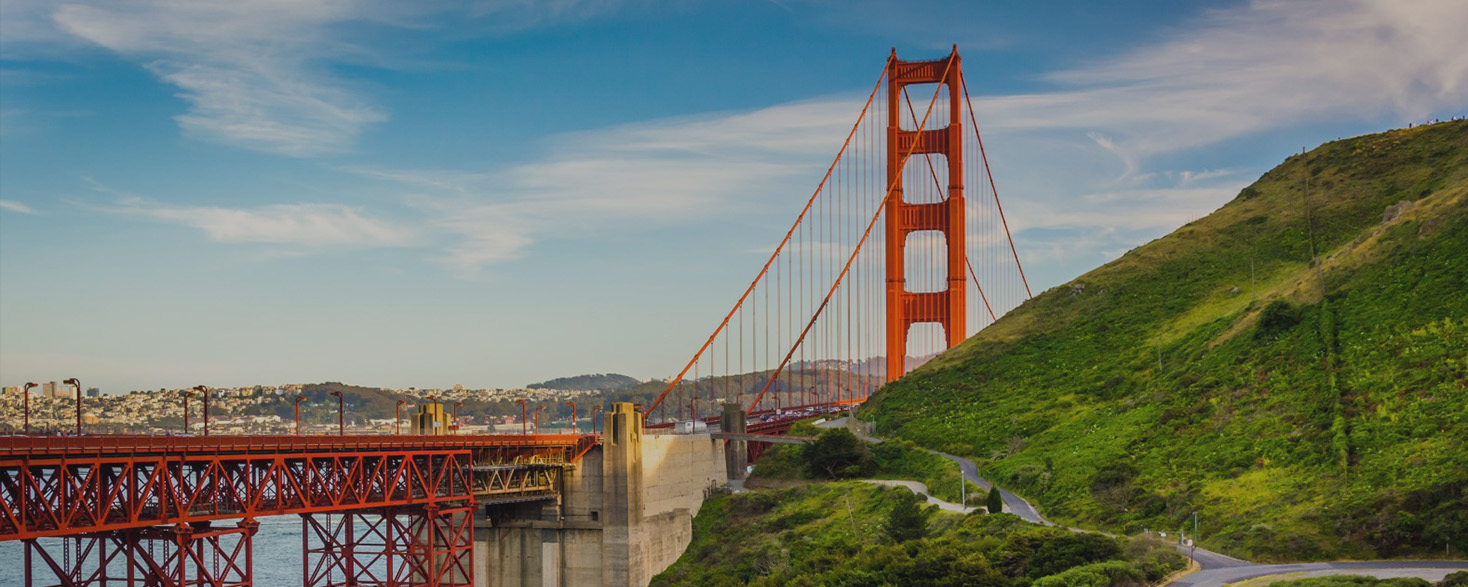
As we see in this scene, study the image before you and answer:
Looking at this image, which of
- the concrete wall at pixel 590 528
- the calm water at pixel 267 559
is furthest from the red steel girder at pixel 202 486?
the calm water at pixel 267 559

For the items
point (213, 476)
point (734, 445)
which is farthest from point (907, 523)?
point (734, 445)

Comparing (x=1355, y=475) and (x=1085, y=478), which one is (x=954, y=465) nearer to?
(x=1085, y=478)

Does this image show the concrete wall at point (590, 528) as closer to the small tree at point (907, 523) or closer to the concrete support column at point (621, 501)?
the concrete support column at point (621, 501)

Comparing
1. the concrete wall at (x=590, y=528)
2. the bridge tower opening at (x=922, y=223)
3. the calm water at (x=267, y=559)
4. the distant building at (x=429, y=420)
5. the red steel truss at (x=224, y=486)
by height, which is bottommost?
the calm water at (x=267, y=559)

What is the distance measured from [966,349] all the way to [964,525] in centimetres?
4293

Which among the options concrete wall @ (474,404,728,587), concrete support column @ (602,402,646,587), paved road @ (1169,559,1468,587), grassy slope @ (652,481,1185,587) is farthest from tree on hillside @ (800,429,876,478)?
paved road @ (1169,559,1468,587)

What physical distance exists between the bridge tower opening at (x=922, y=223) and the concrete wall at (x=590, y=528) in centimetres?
3450

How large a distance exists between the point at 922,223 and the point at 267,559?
5683 centimetres

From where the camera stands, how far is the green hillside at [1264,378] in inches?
1982

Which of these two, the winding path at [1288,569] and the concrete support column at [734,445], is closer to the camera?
the winding path at [1288,569]

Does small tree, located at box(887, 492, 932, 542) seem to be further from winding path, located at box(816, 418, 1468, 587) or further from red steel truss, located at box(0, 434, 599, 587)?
red steel truss, located at box(0, 434, 599, 587)

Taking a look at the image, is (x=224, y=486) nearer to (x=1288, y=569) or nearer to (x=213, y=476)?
(x=213, y=476)

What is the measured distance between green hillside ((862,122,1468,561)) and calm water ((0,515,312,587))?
42767 mm

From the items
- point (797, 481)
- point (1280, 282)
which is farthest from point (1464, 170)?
point (797, 481)
